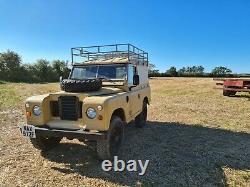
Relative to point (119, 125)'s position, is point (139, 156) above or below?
below

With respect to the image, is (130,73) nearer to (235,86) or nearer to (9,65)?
(235,86)

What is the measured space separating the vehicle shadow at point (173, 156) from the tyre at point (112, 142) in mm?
316

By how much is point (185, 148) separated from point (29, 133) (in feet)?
13.2

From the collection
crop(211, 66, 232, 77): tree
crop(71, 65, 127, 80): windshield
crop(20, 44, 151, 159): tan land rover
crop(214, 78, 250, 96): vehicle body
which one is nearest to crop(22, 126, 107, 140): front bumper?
crop(20, 44, 151, 159): tan land rover

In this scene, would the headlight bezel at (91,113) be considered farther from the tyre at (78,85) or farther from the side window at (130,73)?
the side window at (130,73)

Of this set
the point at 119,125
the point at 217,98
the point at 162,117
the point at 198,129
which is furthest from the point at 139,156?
the point at 217,98

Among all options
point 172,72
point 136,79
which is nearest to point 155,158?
point 136,79

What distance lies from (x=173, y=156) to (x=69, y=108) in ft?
9.17

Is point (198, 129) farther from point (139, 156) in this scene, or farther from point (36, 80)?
point (36, 80)

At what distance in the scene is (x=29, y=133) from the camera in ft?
19.8

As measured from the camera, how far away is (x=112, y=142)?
6270 millimetres

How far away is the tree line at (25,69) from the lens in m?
53.4

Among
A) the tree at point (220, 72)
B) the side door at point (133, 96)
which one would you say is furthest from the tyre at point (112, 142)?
the tree at point (220, 72)

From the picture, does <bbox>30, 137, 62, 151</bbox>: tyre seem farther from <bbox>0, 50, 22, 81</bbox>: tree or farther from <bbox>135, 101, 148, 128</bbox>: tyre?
<bbox>0, 50, 22, 81</bbox>: tree
